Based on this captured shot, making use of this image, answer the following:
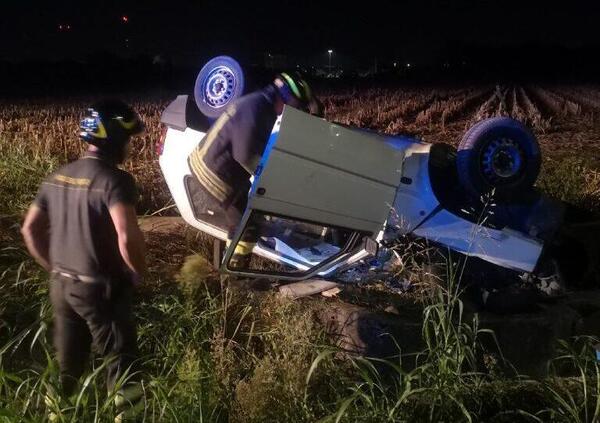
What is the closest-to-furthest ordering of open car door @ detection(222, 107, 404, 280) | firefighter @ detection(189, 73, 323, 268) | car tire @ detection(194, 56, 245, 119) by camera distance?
open car door @ detection(222, 107, 404, 280), firefighter @ detection(189, 73, 323, 268), car tire @ detection(194, 56, 245, 119)

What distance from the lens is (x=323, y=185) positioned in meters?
3.86

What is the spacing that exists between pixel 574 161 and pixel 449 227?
4695mm

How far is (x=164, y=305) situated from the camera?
12.7 ft

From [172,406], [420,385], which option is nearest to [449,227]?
[420,385]

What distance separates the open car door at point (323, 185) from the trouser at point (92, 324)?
112 centimetres

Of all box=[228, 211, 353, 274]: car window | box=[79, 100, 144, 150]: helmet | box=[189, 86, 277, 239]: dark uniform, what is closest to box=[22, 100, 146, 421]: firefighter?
box=[79, 100, 144, 150]: helmet

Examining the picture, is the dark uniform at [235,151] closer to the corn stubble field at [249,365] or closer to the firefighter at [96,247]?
the corn stubble field at [249,365]

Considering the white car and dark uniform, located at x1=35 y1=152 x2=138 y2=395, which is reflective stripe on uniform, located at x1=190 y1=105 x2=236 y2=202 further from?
dark uniform, located at x1=35 y1=152 x2=138 y2=395

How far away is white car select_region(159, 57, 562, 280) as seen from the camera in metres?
3.79

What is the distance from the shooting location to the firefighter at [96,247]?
9.02ft

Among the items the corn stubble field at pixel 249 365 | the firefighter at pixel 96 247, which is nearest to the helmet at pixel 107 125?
the firefighter at pixel 96 247

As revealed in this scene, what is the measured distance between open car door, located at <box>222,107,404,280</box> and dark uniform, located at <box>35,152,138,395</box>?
1119mm

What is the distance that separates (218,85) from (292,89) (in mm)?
999

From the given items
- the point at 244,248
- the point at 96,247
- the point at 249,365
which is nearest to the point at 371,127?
the point at 244,248
